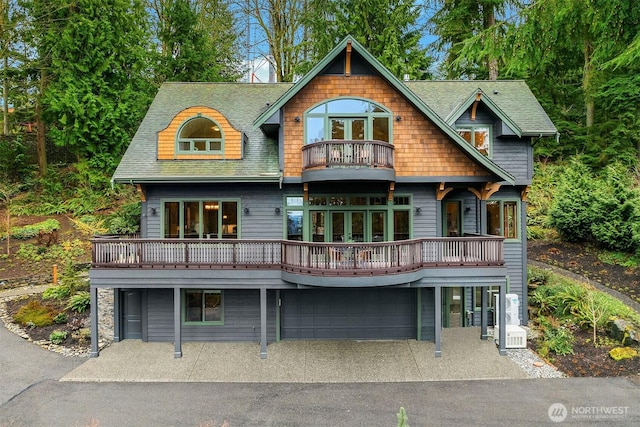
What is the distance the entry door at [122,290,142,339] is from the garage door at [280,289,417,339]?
15.5 ft

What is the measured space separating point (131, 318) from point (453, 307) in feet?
36.1

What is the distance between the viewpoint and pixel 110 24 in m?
21.0

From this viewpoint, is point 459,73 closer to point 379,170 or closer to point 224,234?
point 379,170

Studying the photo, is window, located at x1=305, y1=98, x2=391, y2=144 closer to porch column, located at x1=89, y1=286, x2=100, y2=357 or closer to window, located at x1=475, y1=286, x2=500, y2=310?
window, located at x1=475, y1=286, x2=500, y2=310

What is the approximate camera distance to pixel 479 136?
12328mm

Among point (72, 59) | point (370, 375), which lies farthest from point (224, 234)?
point (72, 59)

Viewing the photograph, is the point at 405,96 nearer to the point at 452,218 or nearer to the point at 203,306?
the point at 452,218

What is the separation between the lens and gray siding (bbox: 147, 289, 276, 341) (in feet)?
37.4

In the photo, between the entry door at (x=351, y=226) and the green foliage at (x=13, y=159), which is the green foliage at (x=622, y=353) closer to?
the entry door at (x=351, y=226)

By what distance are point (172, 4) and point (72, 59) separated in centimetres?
717

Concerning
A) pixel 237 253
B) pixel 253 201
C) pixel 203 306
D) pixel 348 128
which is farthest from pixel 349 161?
pixel 203 306

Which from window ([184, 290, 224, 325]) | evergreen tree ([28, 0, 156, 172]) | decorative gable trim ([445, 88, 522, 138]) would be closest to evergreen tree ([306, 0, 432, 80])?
decorative gable trim ([445, 88, 522, 138])

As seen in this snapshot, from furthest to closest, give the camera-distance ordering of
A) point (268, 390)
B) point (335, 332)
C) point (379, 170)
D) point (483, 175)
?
point (335, 332) < point (483, 175) < point (379, 170) < point (268, 390)

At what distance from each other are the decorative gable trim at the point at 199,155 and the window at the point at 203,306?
4.37 m
